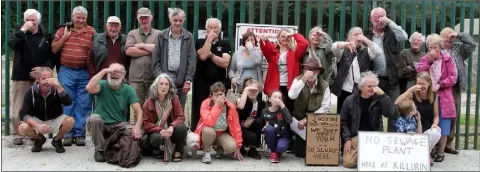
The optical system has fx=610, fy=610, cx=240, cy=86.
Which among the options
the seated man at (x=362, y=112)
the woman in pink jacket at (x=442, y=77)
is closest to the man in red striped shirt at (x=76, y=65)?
the seated man at (x=362, y=112)

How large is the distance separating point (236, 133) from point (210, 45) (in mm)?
1176

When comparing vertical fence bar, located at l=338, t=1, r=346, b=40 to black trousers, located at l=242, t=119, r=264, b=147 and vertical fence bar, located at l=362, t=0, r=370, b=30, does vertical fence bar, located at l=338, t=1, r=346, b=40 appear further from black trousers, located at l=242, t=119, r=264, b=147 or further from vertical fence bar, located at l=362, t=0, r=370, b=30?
black trousers, located at l=242, t=119, r=264, b=147

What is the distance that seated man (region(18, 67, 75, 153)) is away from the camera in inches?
285

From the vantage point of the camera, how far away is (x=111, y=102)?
7.24m

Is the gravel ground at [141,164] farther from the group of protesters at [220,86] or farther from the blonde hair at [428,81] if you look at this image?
the blonde hair at [428,81]

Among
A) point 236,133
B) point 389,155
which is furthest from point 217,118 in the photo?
point 389,155

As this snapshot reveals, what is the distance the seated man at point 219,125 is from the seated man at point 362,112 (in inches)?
48.8

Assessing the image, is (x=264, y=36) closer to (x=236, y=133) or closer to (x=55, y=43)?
(x=236, y=133)

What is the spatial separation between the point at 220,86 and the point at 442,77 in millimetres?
2869

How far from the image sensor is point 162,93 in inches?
278

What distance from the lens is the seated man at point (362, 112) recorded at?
23.0 feet

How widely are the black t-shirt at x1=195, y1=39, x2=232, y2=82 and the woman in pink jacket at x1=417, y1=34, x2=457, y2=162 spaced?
245 cm

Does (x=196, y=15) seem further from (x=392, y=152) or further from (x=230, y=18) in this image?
(x=392, y=152)

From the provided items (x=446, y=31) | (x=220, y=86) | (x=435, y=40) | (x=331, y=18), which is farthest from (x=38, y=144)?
(x=446, y=31)
